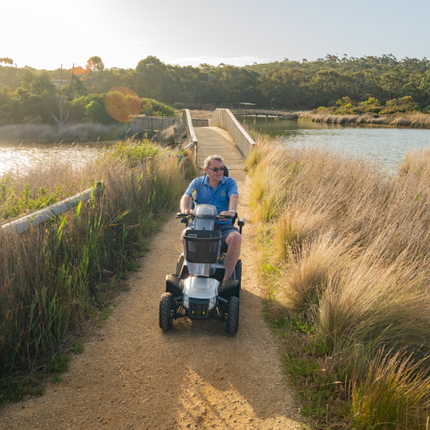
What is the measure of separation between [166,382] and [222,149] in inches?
561

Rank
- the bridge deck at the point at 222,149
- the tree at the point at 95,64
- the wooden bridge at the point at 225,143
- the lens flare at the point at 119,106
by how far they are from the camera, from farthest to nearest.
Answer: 1. the tree at the point at 95,64
2. the lens flare at the point at 119,106
3. the wooden bridge at the point at 225,143
4. the bridge deck at the point at 222,149

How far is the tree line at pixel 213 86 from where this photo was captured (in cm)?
4212

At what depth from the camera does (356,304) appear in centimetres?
295

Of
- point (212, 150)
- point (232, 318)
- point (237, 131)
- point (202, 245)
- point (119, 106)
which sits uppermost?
point (119, 106)

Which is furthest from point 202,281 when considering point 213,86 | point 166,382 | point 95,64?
point 213,86

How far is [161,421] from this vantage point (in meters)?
2.32

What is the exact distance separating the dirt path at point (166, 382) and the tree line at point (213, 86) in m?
42.4

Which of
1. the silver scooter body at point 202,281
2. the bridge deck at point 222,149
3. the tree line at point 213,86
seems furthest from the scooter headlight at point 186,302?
the tree line at point 213,86

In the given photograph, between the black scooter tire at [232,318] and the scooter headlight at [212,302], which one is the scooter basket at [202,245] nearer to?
the scooter headlight at [212,302]

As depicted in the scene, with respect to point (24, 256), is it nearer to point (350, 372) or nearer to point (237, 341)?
point (237, 341)

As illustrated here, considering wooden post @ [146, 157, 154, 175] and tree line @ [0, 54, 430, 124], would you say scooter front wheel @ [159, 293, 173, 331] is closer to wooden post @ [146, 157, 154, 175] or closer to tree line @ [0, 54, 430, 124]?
wooden post @ [146, 157, 154, 175]

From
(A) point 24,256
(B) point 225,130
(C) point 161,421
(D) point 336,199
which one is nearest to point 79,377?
(C) point 161,421

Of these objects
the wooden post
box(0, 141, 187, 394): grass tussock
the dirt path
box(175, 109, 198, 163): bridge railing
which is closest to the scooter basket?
the dirt path

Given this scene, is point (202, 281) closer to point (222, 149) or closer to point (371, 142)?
point (222, 149)
